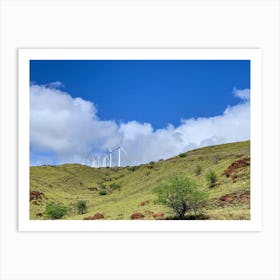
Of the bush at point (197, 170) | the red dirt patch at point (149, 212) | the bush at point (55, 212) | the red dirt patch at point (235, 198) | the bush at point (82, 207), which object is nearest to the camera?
the red dirt patch at point (149, 212)

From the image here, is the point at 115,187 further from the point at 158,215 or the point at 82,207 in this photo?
the point at 158,215

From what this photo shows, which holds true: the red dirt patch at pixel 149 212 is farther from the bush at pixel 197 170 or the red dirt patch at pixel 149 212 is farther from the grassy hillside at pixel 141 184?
the bush at pixel 197 170

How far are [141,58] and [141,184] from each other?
9533mm

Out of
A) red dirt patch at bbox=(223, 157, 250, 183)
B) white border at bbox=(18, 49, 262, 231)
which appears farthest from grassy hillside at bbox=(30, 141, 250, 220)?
white border at bbox=(18, 49, 262, 231)

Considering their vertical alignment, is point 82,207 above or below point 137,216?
below

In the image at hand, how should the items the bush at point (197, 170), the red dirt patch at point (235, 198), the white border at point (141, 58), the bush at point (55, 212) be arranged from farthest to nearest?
1. the bush at point (197, 170)
2. the bush at point (55, 212)
3. the red dirt patch at point (235, 198)
4. the white border at point (141, 58)

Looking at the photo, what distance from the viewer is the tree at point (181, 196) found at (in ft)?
32.7

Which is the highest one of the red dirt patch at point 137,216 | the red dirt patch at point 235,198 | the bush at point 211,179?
the bush at point 211,179

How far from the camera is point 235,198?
10.6 m

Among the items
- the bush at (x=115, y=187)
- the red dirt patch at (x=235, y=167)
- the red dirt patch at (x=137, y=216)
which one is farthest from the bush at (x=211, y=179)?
the bush at (x=115, y=187)

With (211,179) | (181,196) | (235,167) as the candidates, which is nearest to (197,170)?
(235,167)

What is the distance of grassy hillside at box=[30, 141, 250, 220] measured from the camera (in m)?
10.4
